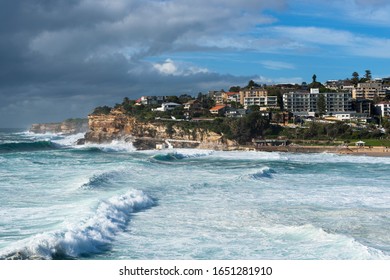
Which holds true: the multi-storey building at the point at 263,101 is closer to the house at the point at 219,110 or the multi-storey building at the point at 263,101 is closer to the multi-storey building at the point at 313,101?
the multi-storey building at the point at 313,101

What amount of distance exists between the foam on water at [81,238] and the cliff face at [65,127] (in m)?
110

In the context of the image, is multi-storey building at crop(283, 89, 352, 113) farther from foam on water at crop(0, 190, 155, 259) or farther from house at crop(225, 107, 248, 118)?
foam on water at crop(0, 190, 155, 259)

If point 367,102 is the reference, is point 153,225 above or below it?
below

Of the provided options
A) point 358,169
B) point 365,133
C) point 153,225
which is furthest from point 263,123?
point 153,225

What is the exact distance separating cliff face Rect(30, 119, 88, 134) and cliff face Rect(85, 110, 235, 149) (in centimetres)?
4547

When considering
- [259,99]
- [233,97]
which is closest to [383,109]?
Answer: [259,99]

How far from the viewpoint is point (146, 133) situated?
7800 cm

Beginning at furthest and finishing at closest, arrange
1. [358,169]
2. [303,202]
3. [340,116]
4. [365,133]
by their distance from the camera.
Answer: [340,116]
[365,133]
[358,169]
[303,202]

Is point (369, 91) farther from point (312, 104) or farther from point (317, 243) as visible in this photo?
point (317, 243)

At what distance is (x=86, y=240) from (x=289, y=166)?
29870 mm

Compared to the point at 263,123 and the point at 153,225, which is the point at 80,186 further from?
the point at 263,123

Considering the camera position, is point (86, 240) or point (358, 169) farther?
point (358, 169)

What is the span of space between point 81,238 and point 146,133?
62426 millimetres

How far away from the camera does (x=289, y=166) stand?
43750 millimetres
